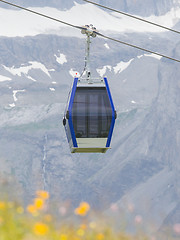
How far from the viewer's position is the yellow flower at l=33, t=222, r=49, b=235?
4.29 metres

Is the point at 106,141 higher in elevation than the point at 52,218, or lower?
lower

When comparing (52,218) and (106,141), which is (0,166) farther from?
(106,141)

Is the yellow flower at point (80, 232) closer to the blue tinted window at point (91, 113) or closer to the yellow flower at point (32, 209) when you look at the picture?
the yellow flower at point (32, 209)

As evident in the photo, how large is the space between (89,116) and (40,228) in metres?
15.9

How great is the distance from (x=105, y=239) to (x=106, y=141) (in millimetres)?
15454

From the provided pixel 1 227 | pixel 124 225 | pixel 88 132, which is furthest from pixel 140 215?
pixel 88 132

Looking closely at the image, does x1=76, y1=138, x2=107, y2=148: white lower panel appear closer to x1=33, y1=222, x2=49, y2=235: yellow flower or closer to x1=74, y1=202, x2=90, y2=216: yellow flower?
x1=74, y1=202, x2=90, y2=216: yellow flower

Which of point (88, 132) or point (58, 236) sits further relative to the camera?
point (88, 132)

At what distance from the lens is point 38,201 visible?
203 inches

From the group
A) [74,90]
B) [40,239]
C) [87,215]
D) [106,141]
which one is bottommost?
[106,141]

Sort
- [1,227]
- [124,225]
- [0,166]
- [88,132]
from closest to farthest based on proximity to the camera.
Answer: [1,227]
[124,225]
[0,166]
[88,132]

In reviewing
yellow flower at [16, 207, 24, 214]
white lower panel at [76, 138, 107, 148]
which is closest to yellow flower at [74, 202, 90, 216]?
yellow flower at [16, 207, 24, 214]

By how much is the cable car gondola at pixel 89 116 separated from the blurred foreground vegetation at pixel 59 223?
14.0 m

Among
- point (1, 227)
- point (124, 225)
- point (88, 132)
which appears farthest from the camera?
point (88, 132)
